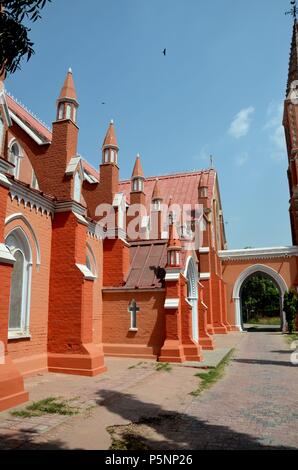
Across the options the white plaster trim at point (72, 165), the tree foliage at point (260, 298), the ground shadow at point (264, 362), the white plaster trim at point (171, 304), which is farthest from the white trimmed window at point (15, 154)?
the tree foliage at point (260, 298)

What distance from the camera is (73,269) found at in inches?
453

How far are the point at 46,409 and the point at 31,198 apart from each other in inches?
241

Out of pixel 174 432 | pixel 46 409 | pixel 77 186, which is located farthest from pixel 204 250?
pixel 174 432

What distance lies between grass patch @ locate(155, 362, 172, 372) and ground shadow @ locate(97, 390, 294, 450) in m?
4.43

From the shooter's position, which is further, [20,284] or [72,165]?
[72,165]

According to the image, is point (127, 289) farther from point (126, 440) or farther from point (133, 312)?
point (126, 440)

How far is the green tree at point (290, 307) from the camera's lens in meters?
28.3

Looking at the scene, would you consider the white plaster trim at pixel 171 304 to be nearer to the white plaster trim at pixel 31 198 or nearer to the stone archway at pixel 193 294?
the stone archway at pixel 193 294

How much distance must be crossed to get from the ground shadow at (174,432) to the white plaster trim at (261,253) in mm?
27193

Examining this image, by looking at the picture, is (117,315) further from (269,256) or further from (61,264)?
(269,256)

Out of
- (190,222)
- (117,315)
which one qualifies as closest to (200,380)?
(117,315)

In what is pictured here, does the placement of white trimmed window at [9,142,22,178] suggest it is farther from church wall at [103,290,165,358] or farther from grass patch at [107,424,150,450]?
grass patch at [107,424,150,450]

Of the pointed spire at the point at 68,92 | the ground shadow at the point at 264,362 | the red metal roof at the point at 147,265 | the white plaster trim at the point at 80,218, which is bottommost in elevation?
the ground shadow at the point at 264,362

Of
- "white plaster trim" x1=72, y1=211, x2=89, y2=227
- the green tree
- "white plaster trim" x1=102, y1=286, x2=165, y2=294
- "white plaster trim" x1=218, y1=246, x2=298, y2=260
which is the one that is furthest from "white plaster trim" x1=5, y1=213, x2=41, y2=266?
"white plaster trim" x1=218, y1=246, x2=298, y2=260
